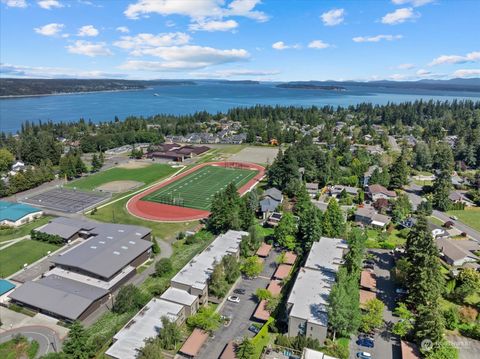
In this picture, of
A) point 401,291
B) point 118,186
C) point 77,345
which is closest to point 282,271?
point 401,291

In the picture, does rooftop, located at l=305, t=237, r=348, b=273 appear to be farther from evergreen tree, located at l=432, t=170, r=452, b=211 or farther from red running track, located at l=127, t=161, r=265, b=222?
evergreen tree, located at l=432, t=170, r=452, b=211

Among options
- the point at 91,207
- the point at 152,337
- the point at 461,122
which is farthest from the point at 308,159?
the point at 461,122

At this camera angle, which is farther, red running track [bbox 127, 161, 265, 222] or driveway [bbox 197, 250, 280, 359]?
red running track [bbox 127, 161, 265, 222]

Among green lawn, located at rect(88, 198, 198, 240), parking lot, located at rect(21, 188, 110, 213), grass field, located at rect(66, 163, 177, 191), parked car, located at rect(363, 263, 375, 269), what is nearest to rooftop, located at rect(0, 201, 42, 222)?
parking lot, located at rect(21, 188, 110, 213)

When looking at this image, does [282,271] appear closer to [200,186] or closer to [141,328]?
[141,328]

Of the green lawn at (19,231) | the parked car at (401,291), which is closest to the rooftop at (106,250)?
the green lawn at (19,231)

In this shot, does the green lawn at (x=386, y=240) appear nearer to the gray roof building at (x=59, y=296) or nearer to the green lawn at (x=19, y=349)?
the gray roof building at (x=59, y=296)

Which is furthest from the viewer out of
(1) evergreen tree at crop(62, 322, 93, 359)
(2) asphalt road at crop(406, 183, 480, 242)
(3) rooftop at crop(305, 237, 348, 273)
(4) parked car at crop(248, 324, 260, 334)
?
(2) asphalt road at crop(406, 183, 480, 242)
